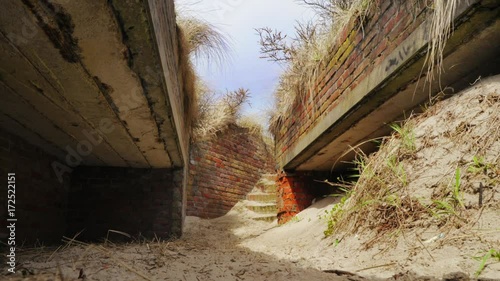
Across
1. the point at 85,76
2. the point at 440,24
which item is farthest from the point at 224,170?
the point at 440,24

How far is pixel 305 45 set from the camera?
13.1 feet

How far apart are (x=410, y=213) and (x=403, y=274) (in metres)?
0.48

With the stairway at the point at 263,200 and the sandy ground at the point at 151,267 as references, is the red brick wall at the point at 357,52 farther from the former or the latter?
the stairway at the point at 263,200

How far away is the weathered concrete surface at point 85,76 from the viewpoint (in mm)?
1386

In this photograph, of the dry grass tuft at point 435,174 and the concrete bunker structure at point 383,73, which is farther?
the concrete bunker structure at point 383,73

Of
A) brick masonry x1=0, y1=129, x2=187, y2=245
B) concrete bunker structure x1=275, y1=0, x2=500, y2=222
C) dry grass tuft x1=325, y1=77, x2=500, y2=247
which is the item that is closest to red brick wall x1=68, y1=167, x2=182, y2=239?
brick masonry x1=0, y1=129, x2=187, y2=245

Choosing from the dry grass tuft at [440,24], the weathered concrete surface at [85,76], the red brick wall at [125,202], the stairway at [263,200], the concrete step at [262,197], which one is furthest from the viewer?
the concrete step at [262,197]

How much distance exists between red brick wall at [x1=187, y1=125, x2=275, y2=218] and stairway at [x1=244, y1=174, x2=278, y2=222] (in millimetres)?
188

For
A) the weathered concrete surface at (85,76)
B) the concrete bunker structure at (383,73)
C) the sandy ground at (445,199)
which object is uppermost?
the concrete bunker structure at (383,73)

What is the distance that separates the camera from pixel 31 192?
2896mm

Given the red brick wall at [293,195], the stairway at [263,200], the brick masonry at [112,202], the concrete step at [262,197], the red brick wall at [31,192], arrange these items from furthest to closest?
the concrete step at [262,197] → the stairway at [263,200] → the red brick wall at [293,195] → the brick masonry at [112,202] → the red brick wall at [31,192]

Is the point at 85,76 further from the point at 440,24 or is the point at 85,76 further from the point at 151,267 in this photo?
the point at 440,24

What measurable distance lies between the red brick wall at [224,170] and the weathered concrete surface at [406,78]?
314 centimetres

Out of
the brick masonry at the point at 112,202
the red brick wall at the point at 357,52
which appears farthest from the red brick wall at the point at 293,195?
the brick masonry at the point at 112,202
